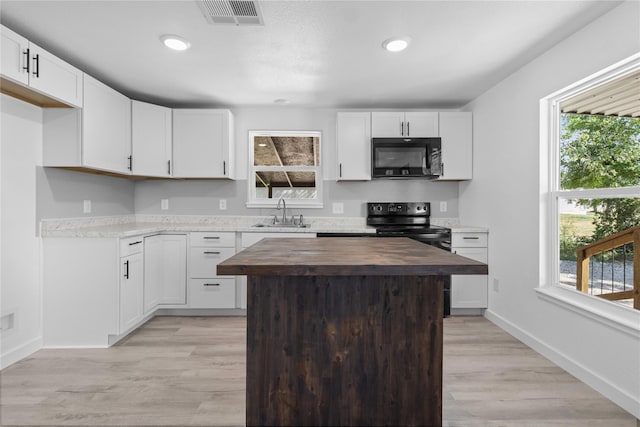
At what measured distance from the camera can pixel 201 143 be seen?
3.68 meters

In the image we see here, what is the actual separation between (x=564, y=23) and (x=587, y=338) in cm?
198

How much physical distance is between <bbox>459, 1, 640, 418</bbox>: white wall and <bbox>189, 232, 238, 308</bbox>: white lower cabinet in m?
2.59

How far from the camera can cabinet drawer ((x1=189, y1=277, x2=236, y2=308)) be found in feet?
11.4

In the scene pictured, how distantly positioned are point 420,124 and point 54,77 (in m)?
3.25

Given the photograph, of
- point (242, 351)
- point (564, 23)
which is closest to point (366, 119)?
point (564, 23)

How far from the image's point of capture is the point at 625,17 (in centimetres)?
188

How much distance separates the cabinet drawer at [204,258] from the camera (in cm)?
346

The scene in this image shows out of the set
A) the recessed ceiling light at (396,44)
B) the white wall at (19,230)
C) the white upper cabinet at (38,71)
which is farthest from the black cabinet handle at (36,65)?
the recessed ceiling light at (396,44)

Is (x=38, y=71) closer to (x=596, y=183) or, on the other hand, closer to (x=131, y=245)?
(x=131, y=245)

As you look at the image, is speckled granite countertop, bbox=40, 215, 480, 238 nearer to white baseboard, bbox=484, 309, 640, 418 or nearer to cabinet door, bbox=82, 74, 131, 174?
cabinet door, bbox=82, 74, 131, 174

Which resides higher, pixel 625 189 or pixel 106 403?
pixel 625 189

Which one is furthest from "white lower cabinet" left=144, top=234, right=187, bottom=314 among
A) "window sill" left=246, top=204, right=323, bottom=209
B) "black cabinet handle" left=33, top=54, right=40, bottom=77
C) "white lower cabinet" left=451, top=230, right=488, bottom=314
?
"white lower cabinet" left=451, top=230, right=488, bottom=314

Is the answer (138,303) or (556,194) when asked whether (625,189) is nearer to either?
(556,194)

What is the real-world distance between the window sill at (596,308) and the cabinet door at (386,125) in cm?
203
